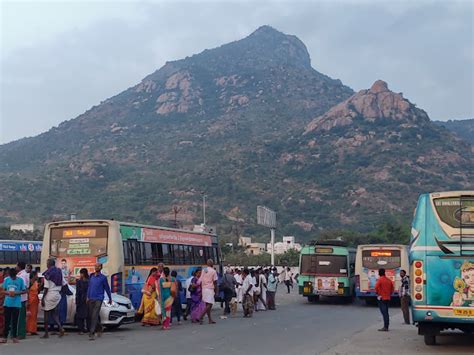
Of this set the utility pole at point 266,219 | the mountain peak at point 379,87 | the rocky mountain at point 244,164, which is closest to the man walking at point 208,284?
the utility pole at point 266,219

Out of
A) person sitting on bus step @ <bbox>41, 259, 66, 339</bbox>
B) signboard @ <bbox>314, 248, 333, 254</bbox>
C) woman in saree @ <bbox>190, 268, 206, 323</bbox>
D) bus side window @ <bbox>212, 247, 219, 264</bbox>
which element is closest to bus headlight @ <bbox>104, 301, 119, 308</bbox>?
person sitting on bus step @ <bbox>41, 259, 66, 339</bbox>

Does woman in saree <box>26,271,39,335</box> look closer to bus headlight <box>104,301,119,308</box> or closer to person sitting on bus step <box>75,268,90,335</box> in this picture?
person sitting on bus step <box>75,268,90,335</box>

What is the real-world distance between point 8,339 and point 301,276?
17055 mm

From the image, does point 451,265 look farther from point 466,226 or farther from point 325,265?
point 325,265

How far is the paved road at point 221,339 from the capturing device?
13125 mm

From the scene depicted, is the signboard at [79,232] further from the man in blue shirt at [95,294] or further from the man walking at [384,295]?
the man walking at [384,295]

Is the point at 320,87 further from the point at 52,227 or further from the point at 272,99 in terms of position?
the point at 52,227

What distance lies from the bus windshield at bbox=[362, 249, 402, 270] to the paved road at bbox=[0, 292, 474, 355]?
8341 millimetres

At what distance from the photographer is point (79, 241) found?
19031 mm

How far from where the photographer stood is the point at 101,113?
6427 inches

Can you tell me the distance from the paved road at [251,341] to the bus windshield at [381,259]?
834 centimetres

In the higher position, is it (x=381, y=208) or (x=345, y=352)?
(x=381, y=208)

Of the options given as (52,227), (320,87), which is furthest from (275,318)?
(320,87)

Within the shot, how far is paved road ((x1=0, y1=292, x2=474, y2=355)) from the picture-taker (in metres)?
13.0
